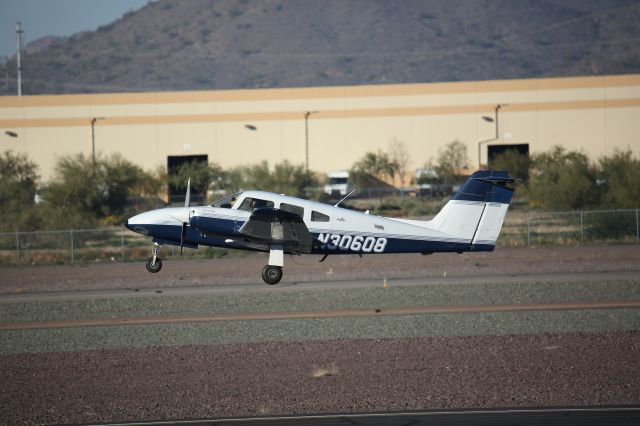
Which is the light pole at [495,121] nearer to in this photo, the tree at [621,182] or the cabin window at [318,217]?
the tree at [621,182]

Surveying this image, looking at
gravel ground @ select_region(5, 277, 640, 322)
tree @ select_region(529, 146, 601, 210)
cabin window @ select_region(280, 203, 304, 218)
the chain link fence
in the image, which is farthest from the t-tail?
tree @ select_region(529, 146, 601, 210)

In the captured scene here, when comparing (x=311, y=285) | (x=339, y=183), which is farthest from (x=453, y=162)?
(x=311, y=285)

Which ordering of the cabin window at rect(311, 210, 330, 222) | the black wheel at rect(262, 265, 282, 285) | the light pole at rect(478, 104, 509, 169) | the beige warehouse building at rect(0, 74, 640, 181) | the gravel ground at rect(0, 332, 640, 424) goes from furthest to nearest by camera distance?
1. the light pole at rect(478, 104, 509, 169)
2. the beige warehouse building at rect(0, 74, 640, 181)
3. the gravel ground at rect(0, 332, 640, 424)
4. the cabin window at rect(311, 210, 330, 222)
5. the black wheel at rect(262, 265, 282, 285)

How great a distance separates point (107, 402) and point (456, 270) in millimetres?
31073

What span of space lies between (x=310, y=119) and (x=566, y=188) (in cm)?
2841

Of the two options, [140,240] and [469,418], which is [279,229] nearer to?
[469,418]

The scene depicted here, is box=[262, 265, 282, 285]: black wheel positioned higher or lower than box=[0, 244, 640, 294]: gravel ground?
higher

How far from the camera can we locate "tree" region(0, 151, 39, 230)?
7262cm

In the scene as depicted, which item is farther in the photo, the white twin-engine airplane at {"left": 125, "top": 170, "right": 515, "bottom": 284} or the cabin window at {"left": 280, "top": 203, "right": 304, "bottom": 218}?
the white twin-engine airplane at {"left": 125, "top": 170, "right": 515, "bottom": 284}

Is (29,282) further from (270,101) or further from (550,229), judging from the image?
(270,101)

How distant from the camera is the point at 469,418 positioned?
88.1 feet

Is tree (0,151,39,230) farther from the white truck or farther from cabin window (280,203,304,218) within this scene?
cabin window (280,203,304,218)

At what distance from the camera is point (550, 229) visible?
71250 millimetres

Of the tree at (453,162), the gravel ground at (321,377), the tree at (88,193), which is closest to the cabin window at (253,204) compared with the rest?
the gravel ground at (321,377)
